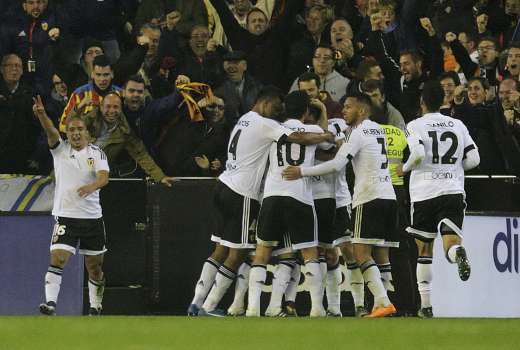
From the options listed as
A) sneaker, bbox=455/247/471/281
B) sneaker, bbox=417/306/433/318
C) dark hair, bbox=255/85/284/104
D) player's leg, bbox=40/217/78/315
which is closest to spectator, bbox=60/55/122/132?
player's leg, bbox=40/217/78/315

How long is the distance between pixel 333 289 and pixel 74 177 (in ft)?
9.17

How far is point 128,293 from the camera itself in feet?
46.2

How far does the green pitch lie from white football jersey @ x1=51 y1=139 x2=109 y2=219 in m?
2.04

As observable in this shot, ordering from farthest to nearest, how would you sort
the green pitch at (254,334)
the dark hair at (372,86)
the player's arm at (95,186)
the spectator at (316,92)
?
1. the dark hair at (372,86)
2. the spectator at (316,92)
3. the player's arm at (95,186)
4. the green pitch at (254,334)

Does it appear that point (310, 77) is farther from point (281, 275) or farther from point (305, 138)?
point (281, 275)

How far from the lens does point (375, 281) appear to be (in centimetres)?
1222

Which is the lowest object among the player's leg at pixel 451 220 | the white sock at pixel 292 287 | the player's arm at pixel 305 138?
the white sock at pixel 292 287

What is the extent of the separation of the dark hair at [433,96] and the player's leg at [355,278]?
1.66 m

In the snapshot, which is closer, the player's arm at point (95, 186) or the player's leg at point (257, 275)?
the player's leg at point (257, 275)

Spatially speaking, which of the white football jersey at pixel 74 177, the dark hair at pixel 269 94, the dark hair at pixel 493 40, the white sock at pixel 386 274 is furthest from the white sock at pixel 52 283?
the dark hair at pixel 493 40

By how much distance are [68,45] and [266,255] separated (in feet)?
15.4

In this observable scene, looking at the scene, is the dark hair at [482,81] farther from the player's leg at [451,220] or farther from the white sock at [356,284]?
the white sock at [356,284]

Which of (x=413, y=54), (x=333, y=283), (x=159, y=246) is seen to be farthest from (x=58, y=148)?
(x=413, y=54)

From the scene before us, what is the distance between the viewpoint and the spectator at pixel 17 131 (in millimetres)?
14477
